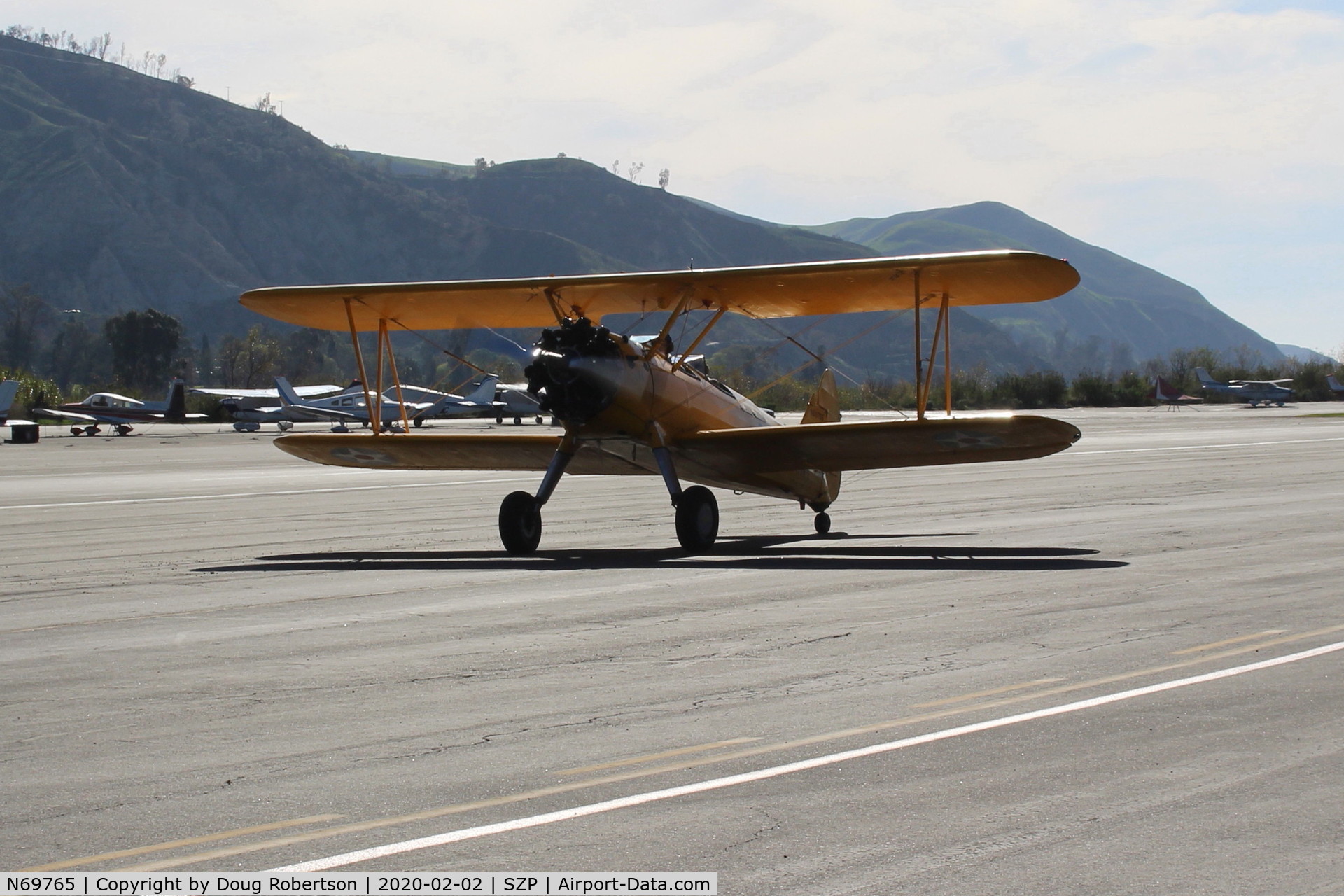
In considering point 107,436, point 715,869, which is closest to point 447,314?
point 715,869

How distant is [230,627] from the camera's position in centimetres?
1015

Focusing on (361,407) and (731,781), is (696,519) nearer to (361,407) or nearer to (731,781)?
(731,781)

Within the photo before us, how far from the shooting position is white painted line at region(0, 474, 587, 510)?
24719mm

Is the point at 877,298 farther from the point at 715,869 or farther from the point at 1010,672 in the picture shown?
the point at 715,869

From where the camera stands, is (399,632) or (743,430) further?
(743,430)

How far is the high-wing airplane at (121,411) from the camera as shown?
65500 millimetres

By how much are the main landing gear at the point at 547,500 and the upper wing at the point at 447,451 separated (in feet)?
4.37

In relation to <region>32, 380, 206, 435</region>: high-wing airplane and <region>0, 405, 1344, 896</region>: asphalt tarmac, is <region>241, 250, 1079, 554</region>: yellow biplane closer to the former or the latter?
<region>0, 405, 1344, 896</region>: asphalt tarmac

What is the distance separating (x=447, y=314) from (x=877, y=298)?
6.29m

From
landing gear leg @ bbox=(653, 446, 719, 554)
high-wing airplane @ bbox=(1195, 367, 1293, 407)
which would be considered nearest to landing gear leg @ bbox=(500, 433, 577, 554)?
landing gear leg @ bbox=(653, 446, 719, 554)

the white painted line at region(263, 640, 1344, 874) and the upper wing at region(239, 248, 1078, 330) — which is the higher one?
the upper wing at region(239, 248, 1078, 330)

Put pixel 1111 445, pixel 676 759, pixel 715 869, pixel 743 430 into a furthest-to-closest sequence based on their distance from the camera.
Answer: pixel 1111 445 → pixel 743 430 → pixel 676 759 → pixel 715 869

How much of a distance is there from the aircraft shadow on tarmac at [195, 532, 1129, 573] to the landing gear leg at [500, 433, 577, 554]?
0.57 feet

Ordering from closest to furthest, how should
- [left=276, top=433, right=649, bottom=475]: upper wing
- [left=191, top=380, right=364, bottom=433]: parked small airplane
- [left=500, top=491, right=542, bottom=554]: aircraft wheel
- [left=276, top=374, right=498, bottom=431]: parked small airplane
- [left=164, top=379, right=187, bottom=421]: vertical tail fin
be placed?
1. [left=500, top=491, right=542, bottom=554]: aircraft wheel
2. [left=276, top=433, right=649, bottom=475]: upper wing
3. [left=276, top=374, right=498, bottom=431]: parked small airplane
4. [left=191, top=380, right=364, bottom=433]: parked small airplane
5. [left=164, top=379, right=187, bottom=421]: vertical tail fin
